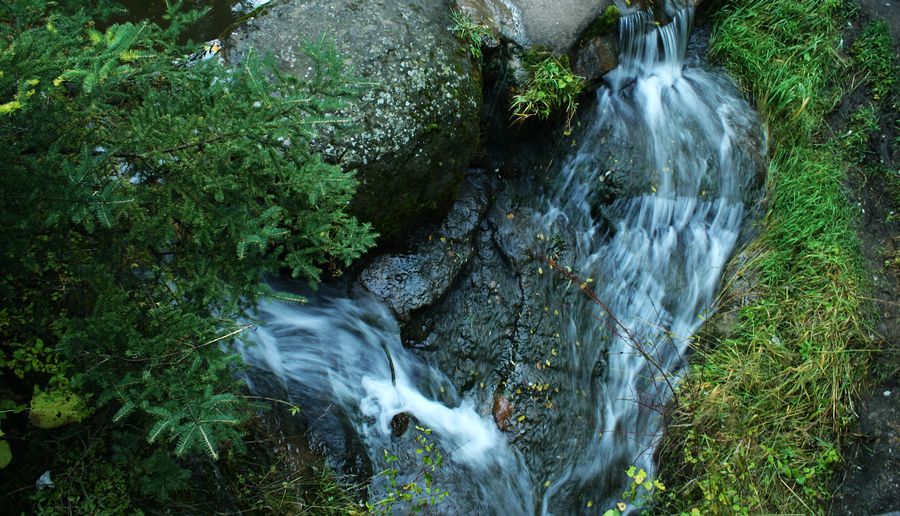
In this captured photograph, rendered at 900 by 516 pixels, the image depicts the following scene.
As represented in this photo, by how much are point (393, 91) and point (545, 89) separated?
1.31m

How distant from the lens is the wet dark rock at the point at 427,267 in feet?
14.7

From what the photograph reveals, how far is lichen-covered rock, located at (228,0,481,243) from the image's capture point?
160 inches

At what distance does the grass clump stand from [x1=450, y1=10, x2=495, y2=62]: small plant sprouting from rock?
2.80 m

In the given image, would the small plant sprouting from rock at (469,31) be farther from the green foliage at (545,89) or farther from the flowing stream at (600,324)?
the flowing stream at (600,324)

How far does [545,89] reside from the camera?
4.86 m

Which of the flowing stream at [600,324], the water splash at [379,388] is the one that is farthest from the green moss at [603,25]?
the water splash at [379,388]

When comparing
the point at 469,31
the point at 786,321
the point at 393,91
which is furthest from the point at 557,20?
the point at 786,321

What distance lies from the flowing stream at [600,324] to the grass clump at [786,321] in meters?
0.28

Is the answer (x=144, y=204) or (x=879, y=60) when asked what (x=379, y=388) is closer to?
(x=144, y=204)

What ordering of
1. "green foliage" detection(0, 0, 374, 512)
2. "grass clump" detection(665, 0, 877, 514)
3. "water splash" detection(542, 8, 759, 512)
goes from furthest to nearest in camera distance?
"water splash" detection(542, 8, 759, 512), "grass clump" detection(665, 0, 877, 514), "green foliage" detection(0, 0, 374, 512)

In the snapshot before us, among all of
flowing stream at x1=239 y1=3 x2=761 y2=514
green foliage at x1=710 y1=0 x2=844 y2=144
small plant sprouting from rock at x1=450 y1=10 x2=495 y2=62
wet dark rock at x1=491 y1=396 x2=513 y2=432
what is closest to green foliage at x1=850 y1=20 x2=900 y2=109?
green foliage at x1=710 y1=0 x2=844 y2=144

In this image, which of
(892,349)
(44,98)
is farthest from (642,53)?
(44,98)

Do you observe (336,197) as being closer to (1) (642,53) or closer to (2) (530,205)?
(2) (530,205)

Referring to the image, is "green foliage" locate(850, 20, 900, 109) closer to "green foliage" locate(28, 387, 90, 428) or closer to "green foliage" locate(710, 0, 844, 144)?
"green foliage" locate(710, 0, 844, 144)
